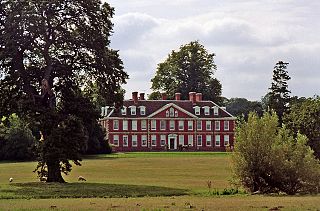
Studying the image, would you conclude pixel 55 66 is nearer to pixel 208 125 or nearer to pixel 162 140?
pixel 162 140

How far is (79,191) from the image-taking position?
1228 inches

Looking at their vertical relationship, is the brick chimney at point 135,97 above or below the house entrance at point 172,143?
above

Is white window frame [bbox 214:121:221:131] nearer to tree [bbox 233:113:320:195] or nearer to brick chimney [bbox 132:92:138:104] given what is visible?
brick chimney [bbox 132:92:138:104]

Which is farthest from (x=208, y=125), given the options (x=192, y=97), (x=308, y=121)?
(x=308, y=121)

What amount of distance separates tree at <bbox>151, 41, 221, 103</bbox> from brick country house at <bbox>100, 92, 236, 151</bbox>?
5975 millimetres

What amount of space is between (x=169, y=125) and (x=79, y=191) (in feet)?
315

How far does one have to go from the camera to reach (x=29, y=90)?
126 ft

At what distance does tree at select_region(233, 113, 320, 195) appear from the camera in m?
32.6

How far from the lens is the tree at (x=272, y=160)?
32594 millimetres

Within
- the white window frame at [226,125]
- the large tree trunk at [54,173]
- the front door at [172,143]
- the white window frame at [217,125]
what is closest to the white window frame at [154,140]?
the front door at [172,143]

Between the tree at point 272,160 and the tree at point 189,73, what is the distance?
324ft

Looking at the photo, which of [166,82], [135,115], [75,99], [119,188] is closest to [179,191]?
[119,188]

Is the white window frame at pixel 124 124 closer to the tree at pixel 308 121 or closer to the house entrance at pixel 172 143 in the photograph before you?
the house entrance at pixel 172 143

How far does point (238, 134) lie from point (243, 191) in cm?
288
